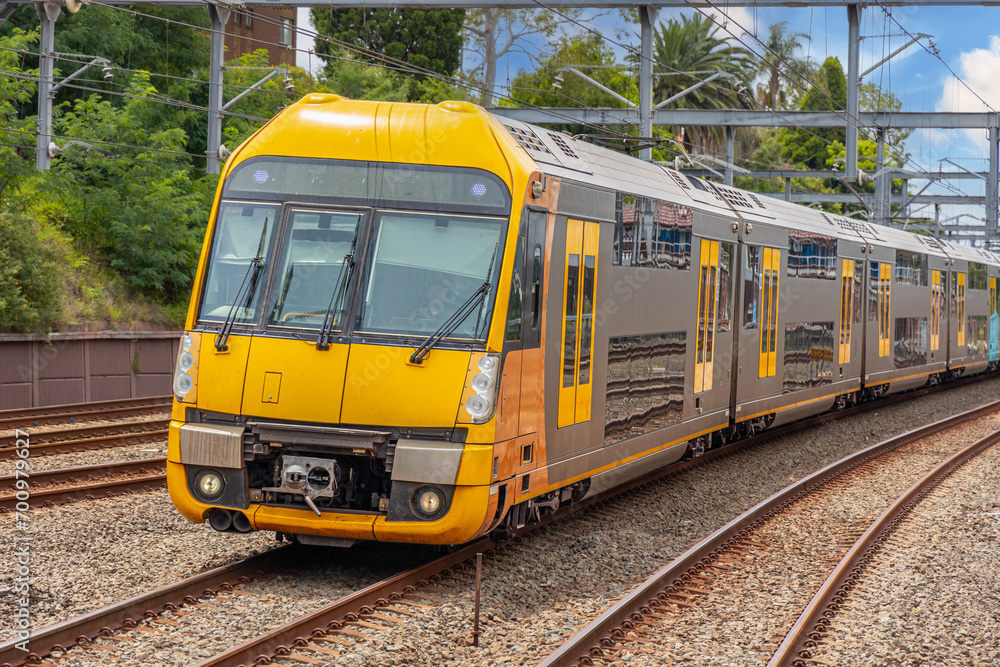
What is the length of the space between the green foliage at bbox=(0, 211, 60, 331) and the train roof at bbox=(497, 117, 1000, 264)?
41.7 feet

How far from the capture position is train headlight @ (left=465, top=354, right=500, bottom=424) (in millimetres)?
7301

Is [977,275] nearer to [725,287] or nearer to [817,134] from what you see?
[725,287]

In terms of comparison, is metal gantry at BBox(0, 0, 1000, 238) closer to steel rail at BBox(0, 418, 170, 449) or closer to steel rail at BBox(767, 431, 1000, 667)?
steel rail at BBox(767, 431, 1000, 667)

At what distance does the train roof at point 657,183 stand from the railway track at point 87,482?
568 centimetres

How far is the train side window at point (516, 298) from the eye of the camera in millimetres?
7641

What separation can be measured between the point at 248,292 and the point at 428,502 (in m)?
2.01

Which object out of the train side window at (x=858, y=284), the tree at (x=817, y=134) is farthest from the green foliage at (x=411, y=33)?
the train side window at (x=858, y=284)

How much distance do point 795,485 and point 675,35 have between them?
1703 inches

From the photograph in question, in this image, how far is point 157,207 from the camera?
24.1 meters

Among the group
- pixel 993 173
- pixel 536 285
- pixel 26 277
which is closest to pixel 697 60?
pixel 993 173

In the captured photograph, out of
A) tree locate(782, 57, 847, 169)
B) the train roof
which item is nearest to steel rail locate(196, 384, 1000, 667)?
the train roof

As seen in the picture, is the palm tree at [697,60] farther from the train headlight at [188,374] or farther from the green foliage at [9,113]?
the train headlight at [188,374]

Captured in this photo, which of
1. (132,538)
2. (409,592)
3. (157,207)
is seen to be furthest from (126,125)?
(409,592)

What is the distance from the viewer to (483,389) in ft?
24.1
